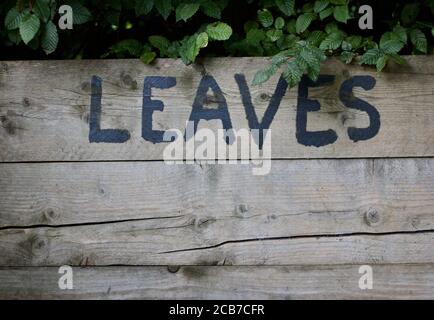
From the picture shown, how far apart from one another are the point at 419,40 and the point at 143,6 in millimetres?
885

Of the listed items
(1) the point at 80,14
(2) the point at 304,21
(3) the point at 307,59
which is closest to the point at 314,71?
(3) the point at 307,59

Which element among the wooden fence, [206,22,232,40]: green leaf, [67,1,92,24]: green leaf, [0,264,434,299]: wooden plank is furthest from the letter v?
[67,1,92,24]: green leaf

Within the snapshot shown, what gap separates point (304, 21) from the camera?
196 cm

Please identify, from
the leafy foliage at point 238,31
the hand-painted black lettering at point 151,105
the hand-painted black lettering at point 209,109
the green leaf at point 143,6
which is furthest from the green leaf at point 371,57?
the green leaf at point 143,6

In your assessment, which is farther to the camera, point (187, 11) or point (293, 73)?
point (187, 11)

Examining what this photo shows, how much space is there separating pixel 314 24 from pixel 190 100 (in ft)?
1.78

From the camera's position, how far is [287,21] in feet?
6.68

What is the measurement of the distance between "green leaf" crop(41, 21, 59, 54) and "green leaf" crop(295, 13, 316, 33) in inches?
30.0

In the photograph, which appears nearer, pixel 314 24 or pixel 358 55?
pixel 358 55

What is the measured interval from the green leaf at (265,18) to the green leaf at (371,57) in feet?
1.08

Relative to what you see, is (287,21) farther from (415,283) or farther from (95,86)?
(415,283)

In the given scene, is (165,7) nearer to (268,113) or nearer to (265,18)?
(265,18)

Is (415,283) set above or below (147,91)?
below

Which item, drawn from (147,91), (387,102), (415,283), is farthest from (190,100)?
(415,283)
